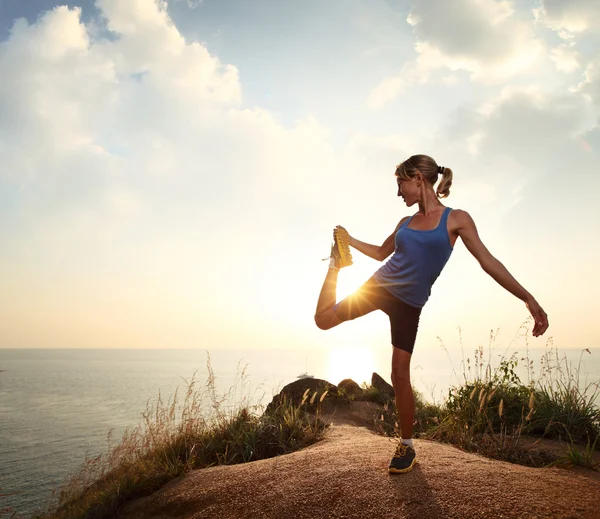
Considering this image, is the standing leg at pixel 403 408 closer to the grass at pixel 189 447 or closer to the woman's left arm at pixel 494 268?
the woman's left arm at pixel 494 268

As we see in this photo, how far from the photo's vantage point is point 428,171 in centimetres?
398

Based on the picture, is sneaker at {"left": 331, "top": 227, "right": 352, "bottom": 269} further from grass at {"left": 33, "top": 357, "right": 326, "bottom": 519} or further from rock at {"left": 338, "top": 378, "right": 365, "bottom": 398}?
rock at {"left": 338, "top": 378, "right": 365, "bottom": 398}

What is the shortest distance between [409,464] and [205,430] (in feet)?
12.9

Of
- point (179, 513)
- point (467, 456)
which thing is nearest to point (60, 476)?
point (179, 513)

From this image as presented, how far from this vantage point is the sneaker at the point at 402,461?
3.64m

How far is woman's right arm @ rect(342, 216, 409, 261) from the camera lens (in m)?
4.46

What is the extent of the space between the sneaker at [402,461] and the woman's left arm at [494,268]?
1.43m

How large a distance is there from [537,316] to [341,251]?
172 centimetres

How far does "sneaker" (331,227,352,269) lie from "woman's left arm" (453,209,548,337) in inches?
40.5

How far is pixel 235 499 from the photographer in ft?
13.2

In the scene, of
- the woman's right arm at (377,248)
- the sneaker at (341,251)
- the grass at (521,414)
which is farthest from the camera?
the grass at (521,414)

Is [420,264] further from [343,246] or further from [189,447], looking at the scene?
[189,447]

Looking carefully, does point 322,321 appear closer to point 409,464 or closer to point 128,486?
point 409,464

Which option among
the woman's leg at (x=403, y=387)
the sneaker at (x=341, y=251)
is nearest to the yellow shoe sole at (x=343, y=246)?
the sneaker at (x=341, y=251)
